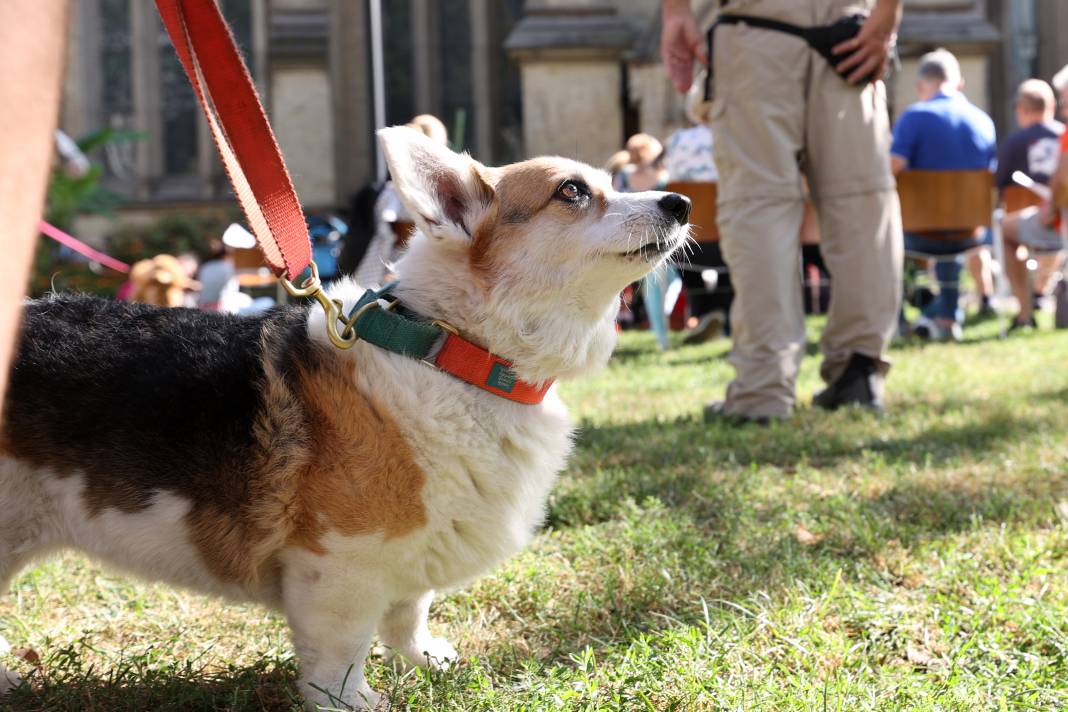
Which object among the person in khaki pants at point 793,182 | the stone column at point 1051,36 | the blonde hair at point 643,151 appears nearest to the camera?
the person in khaki pants at point 793,182

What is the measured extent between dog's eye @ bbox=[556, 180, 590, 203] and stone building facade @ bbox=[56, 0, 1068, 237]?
445 inches

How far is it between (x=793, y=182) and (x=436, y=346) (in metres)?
3.18

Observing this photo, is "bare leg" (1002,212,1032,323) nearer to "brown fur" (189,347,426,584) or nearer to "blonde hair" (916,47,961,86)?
"blonde hair" (916,47,961,86)

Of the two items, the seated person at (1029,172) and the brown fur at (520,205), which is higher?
the brown fur at (520,205)

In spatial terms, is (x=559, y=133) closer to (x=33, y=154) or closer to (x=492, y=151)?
(x=492, y=151)

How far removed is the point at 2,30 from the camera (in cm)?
79

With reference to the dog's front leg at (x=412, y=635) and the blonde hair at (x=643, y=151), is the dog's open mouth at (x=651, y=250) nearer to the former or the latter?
the dog's front leg at (x=412, y=635)

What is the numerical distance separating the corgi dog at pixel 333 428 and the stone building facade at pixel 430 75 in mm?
11558

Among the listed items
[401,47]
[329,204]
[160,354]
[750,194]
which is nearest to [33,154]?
[160,354]

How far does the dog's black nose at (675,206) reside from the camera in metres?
2.42

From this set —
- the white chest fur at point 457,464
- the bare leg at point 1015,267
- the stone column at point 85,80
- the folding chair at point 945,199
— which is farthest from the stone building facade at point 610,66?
the white chest fur at point 457,464

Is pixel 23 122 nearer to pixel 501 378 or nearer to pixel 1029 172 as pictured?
pixel 501 378

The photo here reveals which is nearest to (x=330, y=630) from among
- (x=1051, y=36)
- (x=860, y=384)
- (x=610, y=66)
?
(x=860, y=384)

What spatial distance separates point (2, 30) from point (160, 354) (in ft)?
4.81
